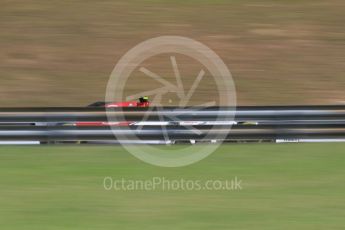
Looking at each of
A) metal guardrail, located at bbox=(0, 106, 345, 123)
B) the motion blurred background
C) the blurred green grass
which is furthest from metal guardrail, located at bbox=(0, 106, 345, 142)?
the motion blurred background

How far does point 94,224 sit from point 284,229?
173cm

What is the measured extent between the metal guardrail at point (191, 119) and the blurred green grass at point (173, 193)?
2.02 ft

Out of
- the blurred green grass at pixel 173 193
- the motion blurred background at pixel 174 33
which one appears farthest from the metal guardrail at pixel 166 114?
the motion blurred background at pixel 174 33

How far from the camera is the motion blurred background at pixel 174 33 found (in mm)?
17219

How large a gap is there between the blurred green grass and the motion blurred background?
7.02 m

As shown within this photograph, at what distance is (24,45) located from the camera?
62.3ft

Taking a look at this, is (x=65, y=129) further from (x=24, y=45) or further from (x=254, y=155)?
(x=24, y=45)

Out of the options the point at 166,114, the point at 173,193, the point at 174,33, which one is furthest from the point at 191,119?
the point at 174,33

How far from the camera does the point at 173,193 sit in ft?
24.3

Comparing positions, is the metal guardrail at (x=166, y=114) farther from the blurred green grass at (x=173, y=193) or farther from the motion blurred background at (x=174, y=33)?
the motion blurred background at (x=174, y=33)

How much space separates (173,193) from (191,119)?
384cm

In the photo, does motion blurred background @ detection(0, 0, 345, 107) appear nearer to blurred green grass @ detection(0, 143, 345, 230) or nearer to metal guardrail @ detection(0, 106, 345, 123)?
metal guardrail @ detection(0, 106, 345, 123)

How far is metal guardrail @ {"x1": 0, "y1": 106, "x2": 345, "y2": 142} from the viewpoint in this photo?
35.9ft

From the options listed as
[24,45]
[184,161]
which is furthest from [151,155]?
[24,45]
